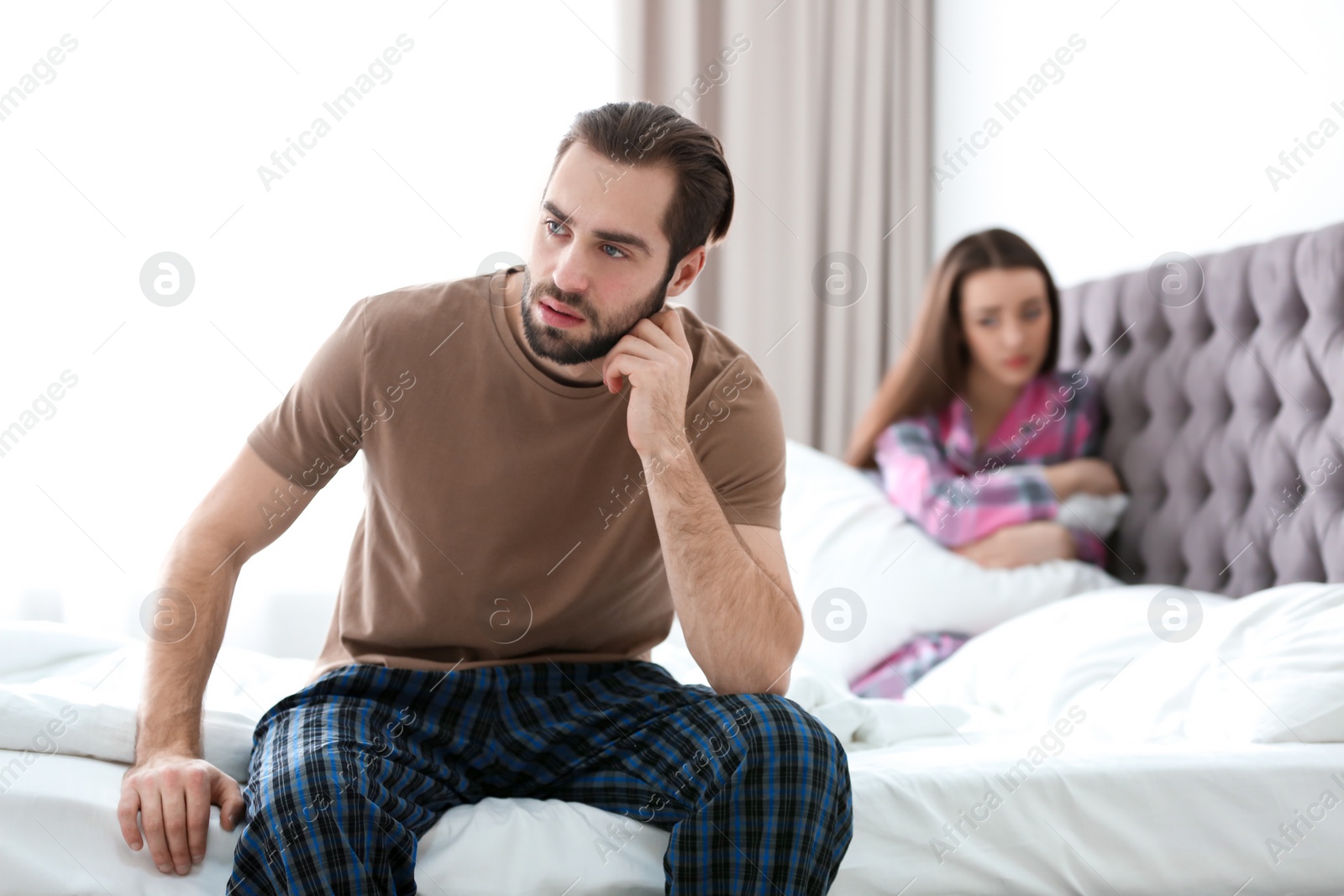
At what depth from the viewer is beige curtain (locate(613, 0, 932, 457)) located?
2.86 metres

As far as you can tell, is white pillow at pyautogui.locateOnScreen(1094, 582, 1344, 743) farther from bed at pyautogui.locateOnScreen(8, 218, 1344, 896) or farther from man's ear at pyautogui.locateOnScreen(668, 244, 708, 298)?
→ man's ear at pyautogui.locateOnScreen(668, 244, 708, 298)

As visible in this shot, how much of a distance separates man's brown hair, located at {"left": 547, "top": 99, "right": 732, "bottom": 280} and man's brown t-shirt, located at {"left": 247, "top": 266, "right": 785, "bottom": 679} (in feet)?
0.69

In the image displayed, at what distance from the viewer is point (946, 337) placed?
2.22 metres

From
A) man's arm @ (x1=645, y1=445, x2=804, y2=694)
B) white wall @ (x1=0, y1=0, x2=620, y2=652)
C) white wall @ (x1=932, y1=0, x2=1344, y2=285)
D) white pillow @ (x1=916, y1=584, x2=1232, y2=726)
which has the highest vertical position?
white wall @ (x1=932, y1=0, x2=1344, y2=285)

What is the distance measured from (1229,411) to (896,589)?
25.4 inches

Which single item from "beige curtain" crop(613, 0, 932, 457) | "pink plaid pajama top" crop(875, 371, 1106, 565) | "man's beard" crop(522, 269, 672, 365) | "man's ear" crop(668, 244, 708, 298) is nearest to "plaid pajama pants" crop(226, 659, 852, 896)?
"man's beard" crop(522, 269, 672, 365)

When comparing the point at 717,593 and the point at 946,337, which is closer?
the point at 717,593

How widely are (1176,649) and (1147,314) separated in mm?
779

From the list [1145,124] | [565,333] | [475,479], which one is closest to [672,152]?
[565,333]

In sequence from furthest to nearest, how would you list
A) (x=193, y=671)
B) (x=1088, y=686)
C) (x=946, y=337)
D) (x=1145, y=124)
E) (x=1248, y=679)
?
1. (x=946, y=337)
2. (x=1145, y=124)
3. (x=1088, y=686)
4. (x=1248, y=679)
5. (x=193, y=671)

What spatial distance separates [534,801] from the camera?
3.67 ft

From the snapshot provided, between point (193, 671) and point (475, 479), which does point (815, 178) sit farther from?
point (193, 671)

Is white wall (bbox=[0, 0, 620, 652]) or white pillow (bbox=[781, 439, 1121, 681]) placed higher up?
white pillow (bbox=[781, 439, 1121, 681])

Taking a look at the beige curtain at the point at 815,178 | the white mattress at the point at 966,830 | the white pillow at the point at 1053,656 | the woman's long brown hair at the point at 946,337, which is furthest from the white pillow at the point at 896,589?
the beige curtain at the point at 815,178
